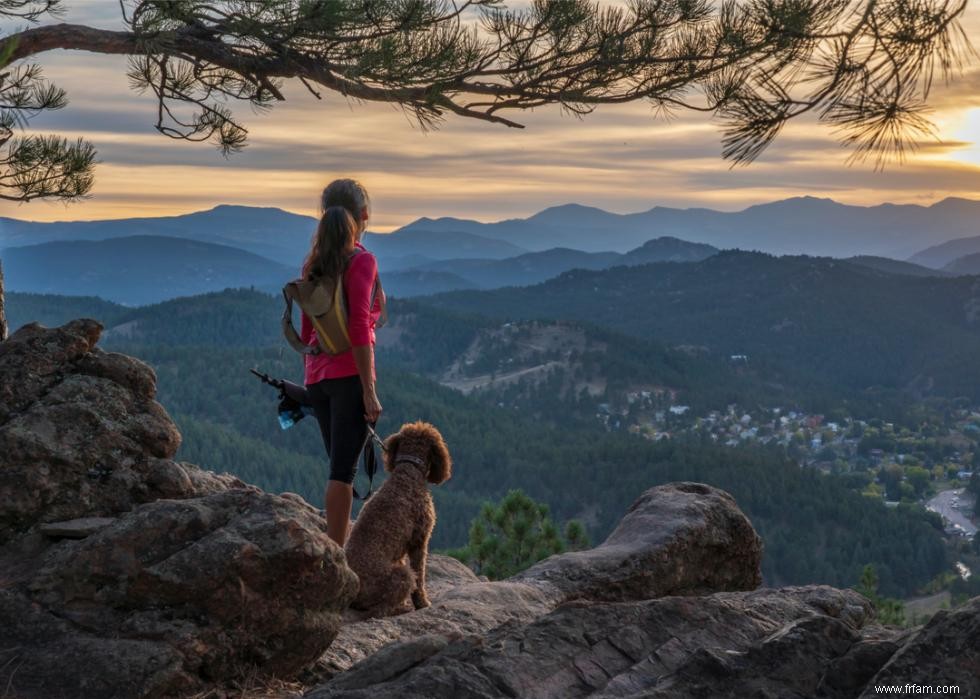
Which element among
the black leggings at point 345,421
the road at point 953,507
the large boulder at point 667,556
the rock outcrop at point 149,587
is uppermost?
the black leggings at point 345,421

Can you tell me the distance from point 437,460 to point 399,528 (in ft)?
1.77

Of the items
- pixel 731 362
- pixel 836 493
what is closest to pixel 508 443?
pixel 836 493

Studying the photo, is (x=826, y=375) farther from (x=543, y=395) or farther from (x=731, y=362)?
(x=543, y=395)

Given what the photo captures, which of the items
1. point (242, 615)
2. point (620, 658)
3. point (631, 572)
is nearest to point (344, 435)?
point (242, 615)

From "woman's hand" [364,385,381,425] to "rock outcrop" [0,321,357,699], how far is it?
105cm

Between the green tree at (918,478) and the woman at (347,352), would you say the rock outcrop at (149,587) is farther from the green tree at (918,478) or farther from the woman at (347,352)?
the green tree at (918,478)

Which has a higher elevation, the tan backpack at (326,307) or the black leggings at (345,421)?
the tan backpack at (326,307)

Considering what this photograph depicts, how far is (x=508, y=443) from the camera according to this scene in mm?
108375

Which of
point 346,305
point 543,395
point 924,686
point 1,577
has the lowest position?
point 543,395

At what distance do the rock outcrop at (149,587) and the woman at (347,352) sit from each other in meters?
1.03

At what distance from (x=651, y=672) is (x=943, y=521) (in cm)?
11110

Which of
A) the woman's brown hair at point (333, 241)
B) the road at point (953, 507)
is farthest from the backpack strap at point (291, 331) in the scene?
the road at point (953, 507)

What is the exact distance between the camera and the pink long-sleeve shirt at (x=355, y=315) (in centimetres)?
556

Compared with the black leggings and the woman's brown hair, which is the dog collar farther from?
the woman's brown hair
